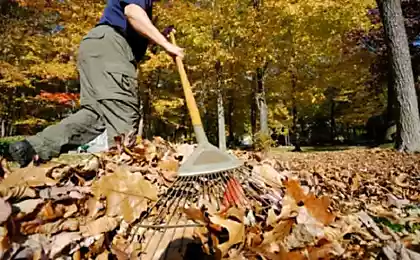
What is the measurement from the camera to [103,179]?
4.59 feet

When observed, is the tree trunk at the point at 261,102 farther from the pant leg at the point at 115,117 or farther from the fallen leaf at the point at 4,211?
the fallen leaf at the point at 4,211

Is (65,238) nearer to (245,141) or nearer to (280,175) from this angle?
(280,175)

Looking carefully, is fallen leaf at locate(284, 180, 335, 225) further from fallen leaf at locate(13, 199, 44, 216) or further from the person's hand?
the person's hand

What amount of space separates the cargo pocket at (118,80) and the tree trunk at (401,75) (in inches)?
278

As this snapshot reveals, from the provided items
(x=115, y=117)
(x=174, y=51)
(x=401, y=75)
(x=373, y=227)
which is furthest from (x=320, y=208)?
(x=401, y=75)

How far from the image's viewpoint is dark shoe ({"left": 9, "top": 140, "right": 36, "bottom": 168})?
7.83ft

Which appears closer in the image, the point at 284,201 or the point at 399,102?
the point at 284,201

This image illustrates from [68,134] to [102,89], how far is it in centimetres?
37

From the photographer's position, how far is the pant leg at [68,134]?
8.50 ft

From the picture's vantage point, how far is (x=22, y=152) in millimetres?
2469

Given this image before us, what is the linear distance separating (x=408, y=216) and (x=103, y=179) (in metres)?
1.25

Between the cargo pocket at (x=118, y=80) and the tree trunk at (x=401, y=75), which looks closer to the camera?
the cargo pocket at (x=118, y=80)

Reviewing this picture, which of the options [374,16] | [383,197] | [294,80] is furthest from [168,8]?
[383,197]

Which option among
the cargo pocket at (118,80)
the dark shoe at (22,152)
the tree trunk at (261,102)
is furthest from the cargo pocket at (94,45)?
the tree trunk at (261,102)
